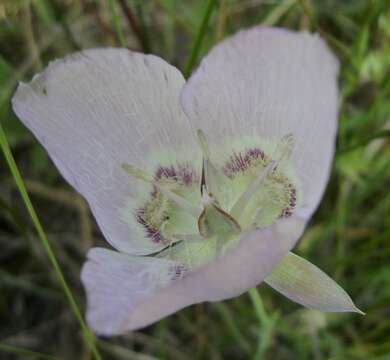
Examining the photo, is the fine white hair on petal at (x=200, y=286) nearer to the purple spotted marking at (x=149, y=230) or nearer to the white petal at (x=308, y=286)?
the white petal at (x=308, y=286)

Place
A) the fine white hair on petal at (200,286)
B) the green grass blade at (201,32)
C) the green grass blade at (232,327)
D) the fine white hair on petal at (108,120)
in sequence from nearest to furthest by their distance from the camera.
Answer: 1. the fine white hair on petal at (200,286)
2. the fine white hair on petal at (108,120)
3. the green grass blade at (201,32)
4. the green grass blade at (232,327)

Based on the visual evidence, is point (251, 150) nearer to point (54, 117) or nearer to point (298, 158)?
point (298, 158)

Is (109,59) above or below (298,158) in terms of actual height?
above

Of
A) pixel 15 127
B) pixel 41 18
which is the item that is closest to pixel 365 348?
pixel 15 127

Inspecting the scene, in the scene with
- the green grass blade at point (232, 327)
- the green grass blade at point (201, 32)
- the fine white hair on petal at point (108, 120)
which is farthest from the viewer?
the green grass blade at point (232, 327)

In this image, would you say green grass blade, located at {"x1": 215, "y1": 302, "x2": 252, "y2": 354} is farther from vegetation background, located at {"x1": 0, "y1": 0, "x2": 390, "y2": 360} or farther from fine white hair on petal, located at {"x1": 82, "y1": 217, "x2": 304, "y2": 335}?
fine white hair on petal, located at {"x1": 82, "y1": 217, "x2": 304, "y2": 335}

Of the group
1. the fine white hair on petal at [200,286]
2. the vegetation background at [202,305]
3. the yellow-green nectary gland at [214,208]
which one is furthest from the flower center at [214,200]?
the vegetation background at [202,305]
